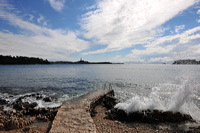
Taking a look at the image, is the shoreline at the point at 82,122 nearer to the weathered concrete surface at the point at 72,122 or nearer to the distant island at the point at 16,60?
the weathered concrete surface at the point at 72,122

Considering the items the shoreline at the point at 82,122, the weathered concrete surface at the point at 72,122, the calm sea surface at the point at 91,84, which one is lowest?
the calm sea surface at the point at 91,84

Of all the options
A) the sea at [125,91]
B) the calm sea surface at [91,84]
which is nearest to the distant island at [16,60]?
the calm sea surface at [91,84]

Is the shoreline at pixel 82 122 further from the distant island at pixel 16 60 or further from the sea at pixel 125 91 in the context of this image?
the distant island at pixel 16 60

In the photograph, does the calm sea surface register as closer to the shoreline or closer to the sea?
the sea

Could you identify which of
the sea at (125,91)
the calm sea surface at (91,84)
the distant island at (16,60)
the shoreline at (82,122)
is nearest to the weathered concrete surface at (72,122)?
the shoreline at (82,122)

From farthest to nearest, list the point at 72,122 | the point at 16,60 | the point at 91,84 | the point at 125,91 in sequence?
the point at 16,60
the point at 91,84
the point at 125,91
the point at 72,122

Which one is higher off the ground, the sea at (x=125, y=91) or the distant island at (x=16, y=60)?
the distant island at (x=16, y=60)

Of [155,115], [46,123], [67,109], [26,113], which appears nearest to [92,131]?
[67,109]

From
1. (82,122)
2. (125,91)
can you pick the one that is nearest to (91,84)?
(125,91)

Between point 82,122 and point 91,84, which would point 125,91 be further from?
point 82,122

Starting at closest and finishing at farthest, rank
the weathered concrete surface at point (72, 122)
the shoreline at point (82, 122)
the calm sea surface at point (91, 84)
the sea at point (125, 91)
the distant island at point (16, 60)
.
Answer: the weathered concrete surface at point (72, 122) < the shoreline at point (82, 122) < the sea at point (125, 91) < the calm sea surface at point (91, 84) < the distant island at point (16, 60)

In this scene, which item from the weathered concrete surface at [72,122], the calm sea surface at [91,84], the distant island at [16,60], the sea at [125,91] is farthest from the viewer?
the distant island at [16,60]

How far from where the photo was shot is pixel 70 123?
6.06 metres

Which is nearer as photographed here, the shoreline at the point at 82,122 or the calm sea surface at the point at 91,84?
the shoreline at the point at 82,122
